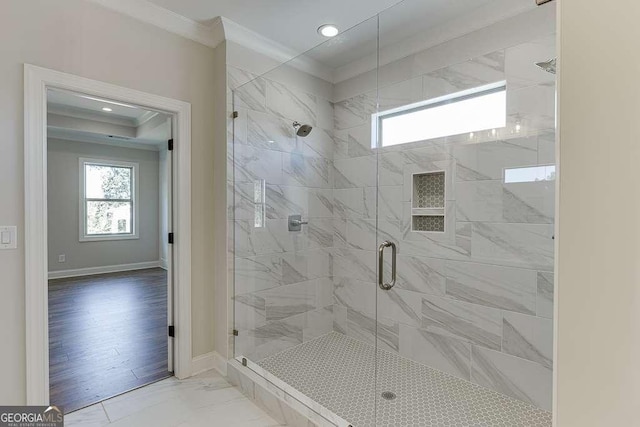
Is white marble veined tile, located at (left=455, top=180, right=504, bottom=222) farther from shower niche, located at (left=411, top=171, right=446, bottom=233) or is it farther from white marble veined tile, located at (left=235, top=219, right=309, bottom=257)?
white marble veined tile, located at (left=235, top=219, right=309, bottom=257)

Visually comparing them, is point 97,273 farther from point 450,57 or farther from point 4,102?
point 450,57

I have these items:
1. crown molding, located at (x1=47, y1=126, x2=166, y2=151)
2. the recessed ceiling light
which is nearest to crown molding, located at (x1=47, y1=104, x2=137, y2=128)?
crown molding, located at (x1=47, y1=126, x2=166, y2=151)

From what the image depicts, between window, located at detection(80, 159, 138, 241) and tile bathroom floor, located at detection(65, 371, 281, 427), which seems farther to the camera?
window, located at detection(80, 159, 138, 241)

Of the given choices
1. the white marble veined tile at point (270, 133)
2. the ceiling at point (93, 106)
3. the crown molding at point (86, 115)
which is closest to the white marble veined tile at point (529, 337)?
Answer: the white marble veined tile at point (270, 133)

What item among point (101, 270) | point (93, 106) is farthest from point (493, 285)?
point (101, 270)

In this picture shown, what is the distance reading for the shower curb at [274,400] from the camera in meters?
1.81

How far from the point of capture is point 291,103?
294 centimetres

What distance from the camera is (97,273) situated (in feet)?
19.8

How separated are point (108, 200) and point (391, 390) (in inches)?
245

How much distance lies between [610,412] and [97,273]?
721cm

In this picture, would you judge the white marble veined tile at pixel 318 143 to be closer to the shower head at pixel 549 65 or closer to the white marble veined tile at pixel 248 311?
the white marble veined tile at pixel 248 311

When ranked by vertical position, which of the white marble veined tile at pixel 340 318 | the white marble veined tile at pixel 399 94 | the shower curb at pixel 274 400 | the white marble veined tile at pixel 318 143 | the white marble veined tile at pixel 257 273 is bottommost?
the shower curb at pixel 274 400

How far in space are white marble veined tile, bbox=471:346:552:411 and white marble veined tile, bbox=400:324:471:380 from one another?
0.06 meters

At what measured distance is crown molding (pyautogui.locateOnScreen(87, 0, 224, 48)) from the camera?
83.7 inches
